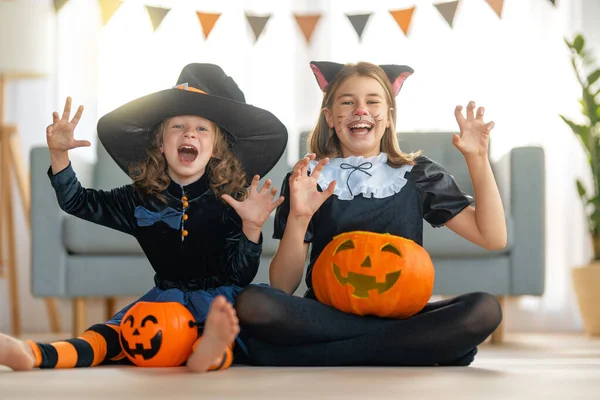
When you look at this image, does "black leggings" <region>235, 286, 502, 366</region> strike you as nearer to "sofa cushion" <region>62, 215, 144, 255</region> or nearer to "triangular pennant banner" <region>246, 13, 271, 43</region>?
"sofa cushion" <region>62, 215, 144, 255</region>

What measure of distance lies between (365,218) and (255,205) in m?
0.26

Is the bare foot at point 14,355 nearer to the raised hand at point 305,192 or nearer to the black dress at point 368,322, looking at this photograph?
the black dress at point 368,322

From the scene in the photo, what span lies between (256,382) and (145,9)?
291 cm

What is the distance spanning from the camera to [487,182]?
1.63 m

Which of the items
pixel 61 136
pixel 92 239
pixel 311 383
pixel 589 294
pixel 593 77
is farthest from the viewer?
pixel 593 77

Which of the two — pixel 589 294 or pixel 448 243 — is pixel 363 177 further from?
pixel 589 294

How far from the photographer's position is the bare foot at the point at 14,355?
1.40 metres

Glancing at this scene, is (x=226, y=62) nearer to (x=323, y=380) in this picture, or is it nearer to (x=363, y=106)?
(x=363, y=106)

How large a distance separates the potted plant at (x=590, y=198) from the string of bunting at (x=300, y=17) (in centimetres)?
40

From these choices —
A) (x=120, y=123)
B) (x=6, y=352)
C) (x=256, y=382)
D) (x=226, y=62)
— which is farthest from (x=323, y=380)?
(x=226, y=62)

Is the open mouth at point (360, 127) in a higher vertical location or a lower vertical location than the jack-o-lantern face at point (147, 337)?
higher

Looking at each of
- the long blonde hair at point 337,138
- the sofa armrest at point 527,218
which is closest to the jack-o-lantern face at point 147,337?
the long blonde hair at point 337,138

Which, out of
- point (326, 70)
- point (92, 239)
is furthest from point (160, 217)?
point (92, 239)

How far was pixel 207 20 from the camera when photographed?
12.0 ft
